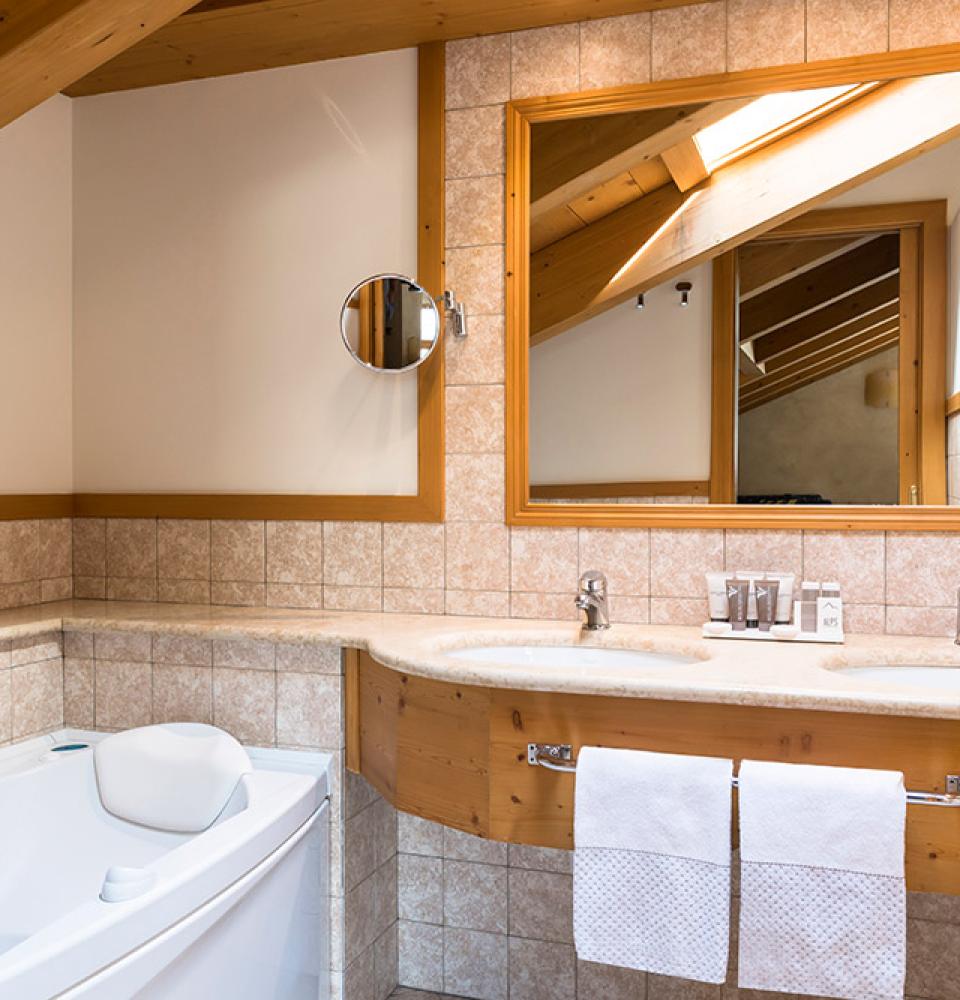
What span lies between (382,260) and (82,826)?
154 centimetres

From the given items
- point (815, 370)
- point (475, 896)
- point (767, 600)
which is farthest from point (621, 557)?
point (475, 896)

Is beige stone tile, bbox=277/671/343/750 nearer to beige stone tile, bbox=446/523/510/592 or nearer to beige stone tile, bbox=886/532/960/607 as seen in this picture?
beige stone tile, bbox=446/523/510/592

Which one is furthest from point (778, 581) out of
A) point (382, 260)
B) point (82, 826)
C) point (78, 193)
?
point (78, 193)

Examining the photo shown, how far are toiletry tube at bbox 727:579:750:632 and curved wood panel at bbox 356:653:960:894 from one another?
21.2 inches

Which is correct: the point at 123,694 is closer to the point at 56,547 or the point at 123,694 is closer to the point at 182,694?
the point at 182,694

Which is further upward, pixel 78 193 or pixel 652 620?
pixel 78 193

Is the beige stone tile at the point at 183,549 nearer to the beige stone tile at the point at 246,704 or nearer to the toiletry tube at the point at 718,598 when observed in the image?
the beige stone tile at the point at 246,704

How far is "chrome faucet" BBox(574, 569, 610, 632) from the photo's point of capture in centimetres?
211

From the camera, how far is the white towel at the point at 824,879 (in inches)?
56.7

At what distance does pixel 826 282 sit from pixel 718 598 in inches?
29.2

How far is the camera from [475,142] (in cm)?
238

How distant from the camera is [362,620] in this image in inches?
91.5

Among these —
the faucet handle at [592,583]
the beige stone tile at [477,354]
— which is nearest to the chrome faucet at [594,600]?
the faucet handle at [592,583]

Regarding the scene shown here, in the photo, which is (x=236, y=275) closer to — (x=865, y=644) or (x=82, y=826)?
(x=82, y=826)
